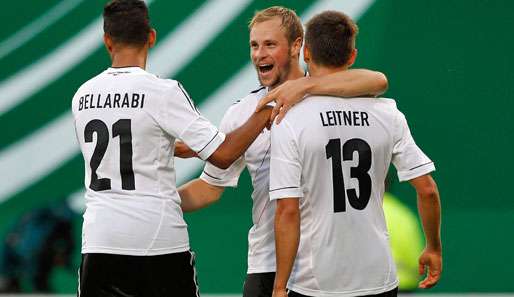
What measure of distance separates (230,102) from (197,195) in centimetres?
335

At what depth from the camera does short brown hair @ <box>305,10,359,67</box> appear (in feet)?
12.3

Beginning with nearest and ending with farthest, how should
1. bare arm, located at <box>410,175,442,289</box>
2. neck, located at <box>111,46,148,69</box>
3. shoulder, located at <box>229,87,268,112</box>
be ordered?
bare arm, located at <box>410,175,442,289</box> → neck, located at <box>111,46,148,69</box> → shoulder, located at <box>229,87,268,112</box>

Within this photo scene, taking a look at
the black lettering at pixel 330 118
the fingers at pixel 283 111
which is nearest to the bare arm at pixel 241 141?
the fingers at pixel 283 111

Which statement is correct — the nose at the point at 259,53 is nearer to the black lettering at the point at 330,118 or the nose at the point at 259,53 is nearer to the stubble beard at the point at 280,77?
the stubble beard at the point at 280,77

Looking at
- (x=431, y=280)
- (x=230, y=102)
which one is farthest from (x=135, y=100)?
(x=230, y=102)

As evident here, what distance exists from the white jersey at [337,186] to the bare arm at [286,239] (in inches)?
1.7

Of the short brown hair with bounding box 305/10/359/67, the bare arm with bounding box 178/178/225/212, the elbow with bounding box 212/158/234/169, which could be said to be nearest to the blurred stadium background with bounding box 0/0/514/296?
the bare arm with bounding box 178/178/225/212

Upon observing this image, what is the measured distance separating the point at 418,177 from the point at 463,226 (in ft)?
12.5

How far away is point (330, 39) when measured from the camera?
3.74m

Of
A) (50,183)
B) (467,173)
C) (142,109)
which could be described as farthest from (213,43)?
(142,109)

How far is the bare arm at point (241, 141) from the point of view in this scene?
397 cm

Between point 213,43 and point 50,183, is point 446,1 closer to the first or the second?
point 213,43

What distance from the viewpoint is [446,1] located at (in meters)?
7.78

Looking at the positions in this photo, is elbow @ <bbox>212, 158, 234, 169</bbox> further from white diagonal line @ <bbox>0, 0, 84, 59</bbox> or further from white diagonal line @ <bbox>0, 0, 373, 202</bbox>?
white diagonal line @ <bbox>0, 0, 84, 59</bbox>
